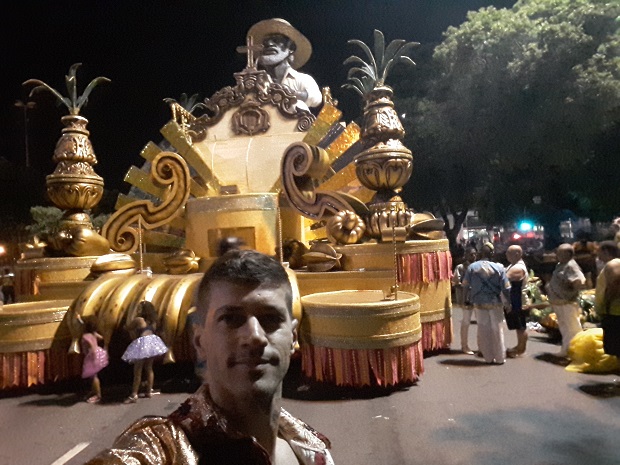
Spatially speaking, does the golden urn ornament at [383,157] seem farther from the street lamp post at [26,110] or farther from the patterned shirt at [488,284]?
the street lamp post at [26,110]

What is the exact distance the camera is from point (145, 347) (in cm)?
493

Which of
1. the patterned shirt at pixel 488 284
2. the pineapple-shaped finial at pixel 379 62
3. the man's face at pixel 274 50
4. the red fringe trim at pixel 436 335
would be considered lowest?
the red fringe trim at pixel 436 335

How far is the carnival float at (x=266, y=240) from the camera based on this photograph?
16.5ft

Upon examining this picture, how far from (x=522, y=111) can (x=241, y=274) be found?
15.7 m

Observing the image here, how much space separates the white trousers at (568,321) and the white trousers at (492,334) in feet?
2.87

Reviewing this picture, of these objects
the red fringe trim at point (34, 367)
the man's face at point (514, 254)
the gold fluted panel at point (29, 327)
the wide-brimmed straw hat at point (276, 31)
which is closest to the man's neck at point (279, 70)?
the wide-brimmed straw hat at point (276, 31)

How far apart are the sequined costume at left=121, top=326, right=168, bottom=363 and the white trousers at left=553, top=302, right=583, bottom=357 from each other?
5045 mm

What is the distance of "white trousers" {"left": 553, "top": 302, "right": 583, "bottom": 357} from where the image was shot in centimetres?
638

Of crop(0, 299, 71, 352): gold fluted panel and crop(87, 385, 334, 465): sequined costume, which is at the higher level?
crop(87, 385, 334, 465): sequined costume

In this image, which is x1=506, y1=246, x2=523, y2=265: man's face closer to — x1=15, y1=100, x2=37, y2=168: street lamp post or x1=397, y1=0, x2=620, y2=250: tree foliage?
x1=397, y1=0, x2=620, y2=250: tree foliage

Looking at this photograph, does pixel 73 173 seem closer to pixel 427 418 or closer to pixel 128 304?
pixel 128 304

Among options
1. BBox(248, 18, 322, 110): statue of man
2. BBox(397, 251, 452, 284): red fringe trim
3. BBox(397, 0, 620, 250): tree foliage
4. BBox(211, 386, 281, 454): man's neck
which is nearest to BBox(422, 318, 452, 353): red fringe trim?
BBox(397, 251, 452, 284): red fringe trim

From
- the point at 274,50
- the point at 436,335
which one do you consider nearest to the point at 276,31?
the point at 274,50

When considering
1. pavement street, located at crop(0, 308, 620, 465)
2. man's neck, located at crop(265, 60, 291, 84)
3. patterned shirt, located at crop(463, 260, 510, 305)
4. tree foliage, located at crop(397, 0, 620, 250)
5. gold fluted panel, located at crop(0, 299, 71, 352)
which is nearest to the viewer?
pavement street, located at crop(0, 308, 620, 465)
